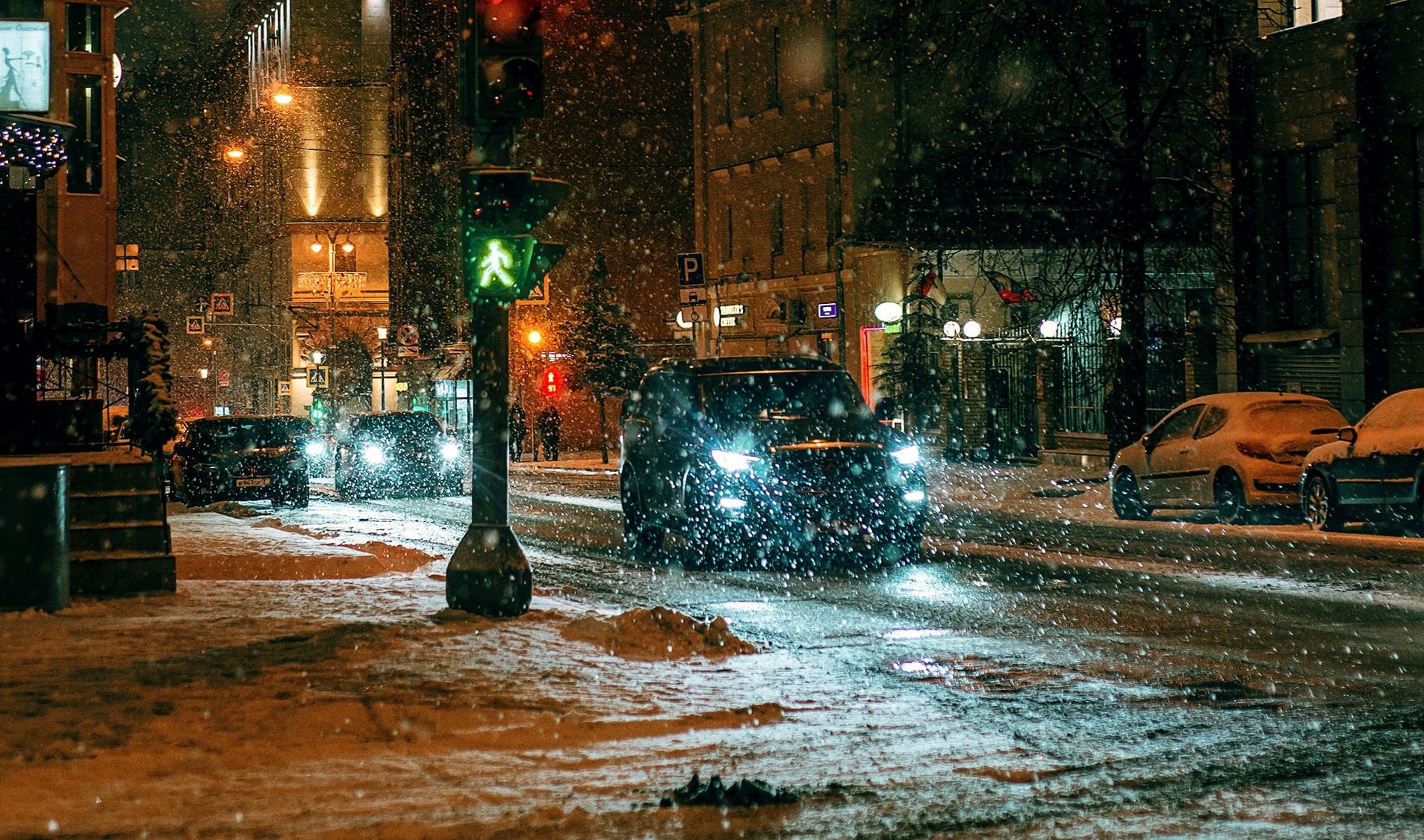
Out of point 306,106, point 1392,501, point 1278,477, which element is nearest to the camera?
point 1392,501

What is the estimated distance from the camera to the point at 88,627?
10625 millimetres

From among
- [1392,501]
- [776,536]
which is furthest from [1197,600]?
[1392,501]

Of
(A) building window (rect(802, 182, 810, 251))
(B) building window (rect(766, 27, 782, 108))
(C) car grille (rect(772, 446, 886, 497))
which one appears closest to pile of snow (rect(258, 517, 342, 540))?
(C) car grille (rect(772, 446, 886, 497))

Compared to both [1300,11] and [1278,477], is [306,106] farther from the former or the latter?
[1278,477]

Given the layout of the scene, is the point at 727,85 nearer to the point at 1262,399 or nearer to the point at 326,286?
the point at 1262,399

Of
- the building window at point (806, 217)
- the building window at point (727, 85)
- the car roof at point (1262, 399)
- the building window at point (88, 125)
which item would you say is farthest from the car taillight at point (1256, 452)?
the building window at point (727, 85)

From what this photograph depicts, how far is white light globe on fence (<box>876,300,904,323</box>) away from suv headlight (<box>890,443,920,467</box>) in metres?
26.2

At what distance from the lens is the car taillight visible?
20.3 metres

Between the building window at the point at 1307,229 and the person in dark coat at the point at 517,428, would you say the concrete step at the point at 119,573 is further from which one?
the person in dark coat at the point at 517,428

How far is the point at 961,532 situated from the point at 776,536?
223 inches

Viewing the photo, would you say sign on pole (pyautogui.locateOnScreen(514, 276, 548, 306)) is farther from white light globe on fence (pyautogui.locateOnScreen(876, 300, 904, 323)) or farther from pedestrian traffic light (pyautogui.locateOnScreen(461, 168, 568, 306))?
white light globe on fence (pyautogui.locateOnScreen(876, 300, 904, 323))

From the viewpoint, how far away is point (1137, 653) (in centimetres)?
1023

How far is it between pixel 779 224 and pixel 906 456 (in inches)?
1382

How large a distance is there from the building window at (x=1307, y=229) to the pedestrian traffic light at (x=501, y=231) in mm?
24904
